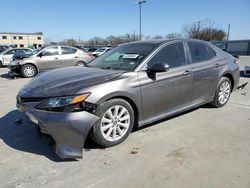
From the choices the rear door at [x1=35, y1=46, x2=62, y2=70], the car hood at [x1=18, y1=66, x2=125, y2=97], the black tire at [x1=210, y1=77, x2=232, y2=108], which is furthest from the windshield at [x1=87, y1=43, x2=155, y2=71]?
the rear door at [x1=35, y1=46, x2=62, y2=70]

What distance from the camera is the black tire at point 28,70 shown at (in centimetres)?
1060

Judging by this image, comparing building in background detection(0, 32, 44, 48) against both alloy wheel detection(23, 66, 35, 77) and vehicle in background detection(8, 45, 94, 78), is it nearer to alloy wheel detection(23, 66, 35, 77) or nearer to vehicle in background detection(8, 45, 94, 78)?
vehicle in background detection(8, 45, 94, 78)

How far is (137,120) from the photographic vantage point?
3482 millimetres

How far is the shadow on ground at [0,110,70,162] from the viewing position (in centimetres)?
315

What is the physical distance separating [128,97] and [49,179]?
4.86 feet

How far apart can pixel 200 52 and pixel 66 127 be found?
10.2 feet

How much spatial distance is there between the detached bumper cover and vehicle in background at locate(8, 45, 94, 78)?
28.4 feet

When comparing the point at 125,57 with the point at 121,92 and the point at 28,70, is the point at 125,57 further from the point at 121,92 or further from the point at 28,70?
the point at 28,70

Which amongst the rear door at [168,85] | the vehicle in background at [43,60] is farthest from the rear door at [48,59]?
the rear door at [168,85]

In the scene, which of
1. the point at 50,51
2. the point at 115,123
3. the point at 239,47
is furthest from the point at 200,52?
the point at 239,47

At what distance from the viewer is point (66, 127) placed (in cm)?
271

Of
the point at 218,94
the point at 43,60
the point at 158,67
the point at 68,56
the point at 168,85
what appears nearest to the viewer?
the point at 158,67

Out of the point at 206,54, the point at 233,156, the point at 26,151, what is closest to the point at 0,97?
the point at 26,151

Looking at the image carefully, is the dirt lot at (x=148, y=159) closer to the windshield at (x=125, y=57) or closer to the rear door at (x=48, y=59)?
the windshield at (x=125, y=57)
